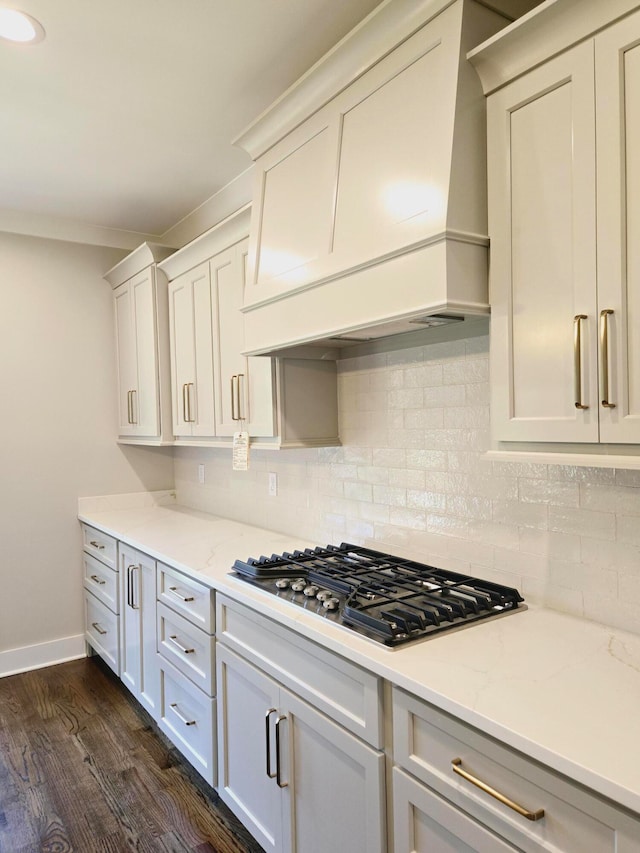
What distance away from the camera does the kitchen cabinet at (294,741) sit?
1470 millimetres

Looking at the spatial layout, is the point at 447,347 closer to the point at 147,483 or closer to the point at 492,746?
the point at 492,746

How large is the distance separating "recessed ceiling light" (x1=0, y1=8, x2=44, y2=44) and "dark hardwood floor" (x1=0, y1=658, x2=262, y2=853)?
277cm

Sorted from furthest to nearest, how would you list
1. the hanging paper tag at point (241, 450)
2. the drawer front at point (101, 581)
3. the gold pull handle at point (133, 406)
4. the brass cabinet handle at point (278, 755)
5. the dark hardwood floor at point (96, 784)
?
the gold pull handle at point (133, 406)
the drawer front at point (101, 581)
the hanging paper tag at point (241, 450)
the dark hardwood floor at point (96, 784)
the brass cabinet handle at point (278, 755)

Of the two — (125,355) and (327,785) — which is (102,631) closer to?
(125,355)

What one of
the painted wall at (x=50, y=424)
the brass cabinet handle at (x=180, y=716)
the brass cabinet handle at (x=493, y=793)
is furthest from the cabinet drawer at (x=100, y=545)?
the brass cabinet handle at (x=493, y=793)

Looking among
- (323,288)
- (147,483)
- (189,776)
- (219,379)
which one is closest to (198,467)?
(147,483)

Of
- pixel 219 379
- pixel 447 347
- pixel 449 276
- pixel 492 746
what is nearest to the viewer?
pixel 492 746

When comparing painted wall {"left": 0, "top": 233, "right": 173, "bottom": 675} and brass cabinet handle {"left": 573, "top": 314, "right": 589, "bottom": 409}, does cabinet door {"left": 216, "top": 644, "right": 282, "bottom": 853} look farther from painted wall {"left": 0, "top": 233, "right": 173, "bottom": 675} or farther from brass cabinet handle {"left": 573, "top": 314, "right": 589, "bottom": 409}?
painted wall {"left": 0, "top": 233, "right": 173, "bottom": 675}

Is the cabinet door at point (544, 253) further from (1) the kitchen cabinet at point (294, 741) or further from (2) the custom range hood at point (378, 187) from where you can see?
(1) the kitchen cabinet at point (294, 741)

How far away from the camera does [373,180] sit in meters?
1.73

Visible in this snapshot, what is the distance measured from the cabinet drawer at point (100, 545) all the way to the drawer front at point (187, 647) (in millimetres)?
751

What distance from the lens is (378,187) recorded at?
1706mm

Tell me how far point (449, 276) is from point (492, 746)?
104cm

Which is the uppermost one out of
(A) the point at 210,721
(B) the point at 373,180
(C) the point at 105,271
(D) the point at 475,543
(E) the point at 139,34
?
(E) the point at 139,34
